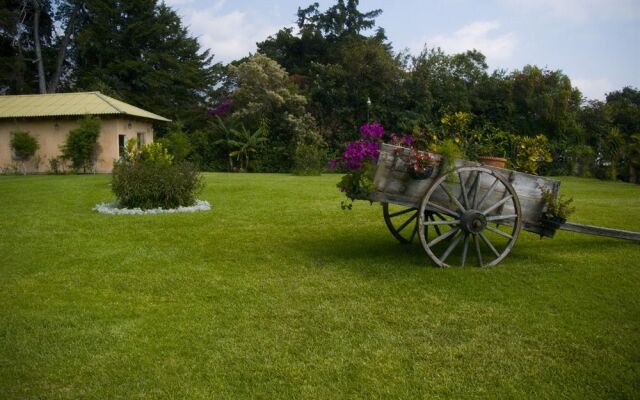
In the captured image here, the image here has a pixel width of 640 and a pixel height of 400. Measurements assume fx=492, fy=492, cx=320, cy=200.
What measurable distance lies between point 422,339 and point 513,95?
2700cm

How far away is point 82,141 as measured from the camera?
22.5 m

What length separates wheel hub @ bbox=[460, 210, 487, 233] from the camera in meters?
5.40

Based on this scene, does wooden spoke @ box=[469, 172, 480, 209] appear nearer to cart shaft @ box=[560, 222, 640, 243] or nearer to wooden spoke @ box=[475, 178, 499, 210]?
wooden spoke @ box=[475, 178, 499, 210]

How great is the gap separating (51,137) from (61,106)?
1.58 metres

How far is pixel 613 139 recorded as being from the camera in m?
23.5

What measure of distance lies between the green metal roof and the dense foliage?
9.24ft

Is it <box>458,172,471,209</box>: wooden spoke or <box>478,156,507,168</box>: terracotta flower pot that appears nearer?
<box>458,172,471,209</box>: wooden spoke

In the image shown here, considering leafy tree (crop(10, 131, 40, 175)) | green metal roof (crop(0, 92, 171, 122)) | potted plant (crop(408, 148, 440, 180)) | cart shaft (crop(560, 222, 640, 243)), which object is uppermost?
green metal roof (crop(0, 92, 171, 122))

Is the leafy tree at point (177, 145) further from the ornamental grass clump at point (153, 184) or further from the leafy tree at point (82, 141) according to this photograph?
the ornamental grass clump at point (153, 184)

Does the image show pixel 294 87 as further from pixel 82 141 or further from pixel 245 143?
pixel 82 141

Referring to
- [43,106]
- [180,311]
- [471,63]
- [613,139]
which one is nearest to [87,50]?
[43,106]

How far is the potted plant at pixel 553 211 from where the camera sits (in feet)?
18.3

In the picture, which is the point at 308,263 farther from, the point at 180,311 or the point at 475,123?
the point at 475,123

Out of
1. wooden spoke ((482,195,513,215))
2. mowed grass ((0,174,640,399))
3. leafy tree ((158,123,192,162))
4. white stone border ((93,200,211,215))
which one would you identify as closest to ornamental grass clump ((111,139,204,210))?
white stone border ((93,200,211,215))
